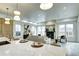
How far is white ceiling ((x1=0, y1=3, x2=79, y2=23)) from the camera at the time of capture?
1.90 m

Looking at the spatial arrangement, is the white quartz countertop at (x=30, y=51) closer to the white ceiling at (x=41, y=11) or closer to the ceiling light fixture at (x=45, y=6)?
the white ceiling at (x=41, y=11)

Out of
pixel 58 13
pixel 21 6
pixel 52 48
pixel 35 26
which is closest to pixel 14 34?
pixel 35 26

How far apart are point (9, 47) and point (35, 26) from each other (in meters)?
0.76

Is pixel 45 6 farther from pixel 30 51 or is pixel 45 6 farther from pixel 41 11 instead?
pixel 30 51

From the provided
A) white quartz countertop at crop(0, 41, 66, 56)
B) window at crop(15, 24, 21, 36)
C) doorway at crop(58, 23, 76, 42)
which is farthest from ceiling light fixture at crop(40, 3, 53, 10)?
white quartz countertop at crop(0, 41, 66, 56)

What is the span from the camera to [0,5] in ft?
6.20

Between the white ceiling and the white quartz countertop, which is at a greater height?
the white ceiling

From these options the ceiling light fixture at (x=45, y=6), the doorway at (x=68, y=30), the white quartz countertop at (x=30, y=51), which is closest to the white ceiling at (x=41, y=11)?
the ceiling light fixture at (x=45, y=6)

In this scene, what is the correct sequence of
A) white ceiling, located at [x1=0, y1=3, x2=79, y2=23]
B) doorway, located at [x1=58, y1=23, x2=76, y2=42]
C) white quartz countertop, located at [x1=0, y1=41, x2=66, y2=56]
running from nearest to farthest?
white quartz countertop, located at [x1=0, y1=41, x2=66, y2=56], white ceiling, located at [x1=0, y1=3, x2=79, y2=23], doorway, located at [x1=58, y1=23, x2=76, y2=42]

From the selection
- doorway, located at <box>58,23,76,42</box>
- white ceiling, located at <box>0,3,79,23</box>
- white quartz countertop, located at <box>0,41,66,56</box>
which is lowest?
white quartz countertop, located at <box>0,41,66,56</box>

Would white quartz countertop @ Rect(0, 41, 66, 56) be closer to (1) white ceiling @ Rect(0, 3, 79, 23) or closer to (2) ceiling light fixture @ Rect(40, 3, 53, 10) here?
(1) white ceiling @ Rect(0, 3, 79, 23)

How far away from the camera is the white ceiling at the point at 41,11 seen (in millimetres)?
1900

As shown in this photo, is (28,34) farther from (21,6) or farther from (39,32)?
(21,6)

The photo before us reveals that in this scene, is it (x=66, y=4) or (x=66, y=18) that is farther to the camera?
(x=66, y=18)
